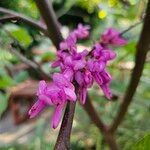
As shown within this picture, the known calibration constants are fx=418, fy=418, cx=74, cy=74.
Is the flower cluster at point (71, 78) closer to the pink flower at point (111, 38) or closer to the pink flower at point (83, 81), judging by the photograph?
the pink flower at point (83, 81)

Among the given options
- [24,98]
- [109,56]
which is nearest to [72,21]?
[24,98]

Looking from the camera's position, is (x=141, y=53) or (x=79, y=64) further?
(x=141, y=53)

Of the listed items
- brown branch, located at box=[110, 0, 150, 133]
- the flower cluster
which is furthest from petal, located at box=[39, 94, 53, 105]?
brown branch, located at box=[110, 0, 150, 133]

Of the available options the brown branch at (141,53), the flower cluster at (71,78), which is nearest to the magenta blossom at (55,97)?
the flower cluster at (71,78)

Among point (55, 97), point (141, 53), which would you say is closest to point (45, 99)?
point (55, 97)

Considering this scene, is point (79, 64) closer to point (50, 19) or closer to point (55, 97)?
point (55, 97)

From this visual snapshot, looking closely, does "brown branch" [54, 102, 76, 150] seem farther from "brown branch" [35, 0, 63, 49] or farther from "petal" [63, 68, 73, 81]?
"brown branch" [35, 0, 63, 49]
